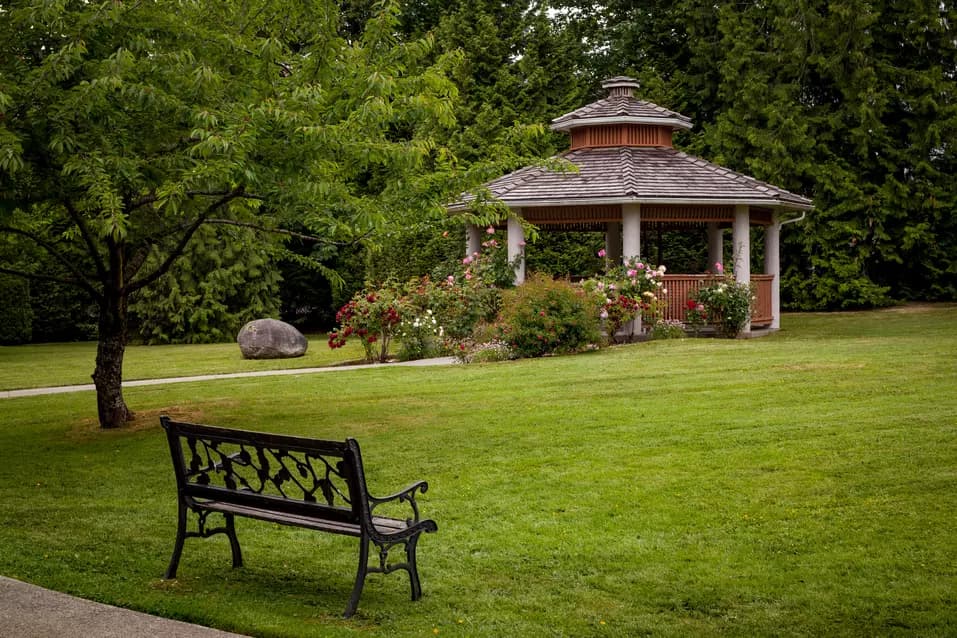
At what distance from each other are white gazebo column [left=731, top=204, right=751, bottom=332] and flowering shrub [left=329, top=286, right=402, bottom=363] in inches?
292

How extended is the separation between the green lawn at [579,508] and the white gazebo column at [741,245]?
762 cm

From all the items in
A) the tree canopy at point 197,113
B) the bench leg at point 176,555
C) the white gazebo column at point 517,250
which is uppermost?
the tree canopy at point 197,113

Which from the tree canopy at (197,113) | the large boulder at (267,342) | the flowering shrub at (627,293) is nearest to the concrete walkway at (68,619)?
the tree canopy at (197,113)

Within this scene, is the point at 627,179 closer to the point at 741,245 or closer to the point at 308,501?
the point at 741,245

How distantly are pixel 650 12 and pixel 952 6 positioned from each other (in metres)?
10.4

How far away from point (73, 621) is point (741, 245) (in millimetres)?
18156

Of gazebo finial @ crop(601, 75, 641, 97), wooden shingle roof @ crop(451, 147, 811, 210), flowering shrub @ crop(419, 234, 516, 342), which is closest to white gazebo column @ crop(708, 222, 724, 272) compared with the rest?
wooden shingle roof @ crop(451, 147, 811, 210)

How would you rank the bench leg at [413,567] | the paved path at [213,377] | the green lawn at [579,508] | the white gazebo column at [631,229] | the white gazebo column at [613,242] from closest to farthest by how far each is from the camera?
the green lawn at [579,508]
the bench leg at [413,567]
the paved path at [213,377]
the white gazebo column at [631,229]
the white gazebo column at [613,242]

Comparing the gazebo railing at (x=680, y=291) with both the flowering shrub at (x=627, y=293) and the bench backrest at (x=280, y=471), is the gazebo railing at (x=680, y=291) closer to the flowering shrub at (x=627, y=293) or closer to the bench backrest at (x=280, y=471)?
the flowering shrub at (x=627, y=293)

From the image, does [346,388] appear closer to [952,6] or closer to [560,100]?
[560,100]

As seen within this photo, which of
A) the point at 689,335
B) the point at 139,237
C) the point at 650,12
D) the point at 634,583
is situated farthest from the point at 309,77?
the point at 650,12

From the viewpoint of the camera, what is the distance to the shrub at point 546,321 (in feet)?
56.3

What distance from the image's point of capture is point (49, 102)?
360 inches

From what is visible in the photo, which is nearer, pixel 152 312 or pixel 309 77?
pixel 309 77
